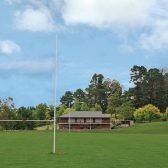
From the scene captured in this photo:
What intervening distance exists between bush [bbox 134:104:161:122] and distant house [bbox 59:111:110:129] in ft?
25.9

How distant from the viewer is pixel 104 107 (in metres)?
152

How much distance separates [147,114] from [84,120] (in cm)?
1606

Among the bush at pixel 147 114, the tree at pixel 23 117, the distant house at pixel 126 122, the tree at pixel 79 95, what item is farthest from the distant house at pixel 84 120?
the tree at pixel 79 95

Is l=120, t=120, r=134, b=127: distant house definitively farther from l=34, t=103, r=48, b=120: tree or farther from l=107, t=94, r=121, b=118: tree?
l=34, t=103, r=48, b=120: tree

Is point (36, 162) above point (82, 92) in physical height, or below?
below

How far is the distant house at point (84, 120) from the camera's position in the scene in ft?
385

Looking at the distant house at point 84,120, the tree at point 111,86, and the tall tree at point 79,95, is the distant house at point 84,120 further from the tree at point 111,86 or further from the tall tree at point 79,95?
the tall tree at point 79,95

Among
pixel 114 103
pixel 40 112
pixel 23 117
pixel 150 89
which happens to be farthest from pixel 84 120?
pixel 150 89


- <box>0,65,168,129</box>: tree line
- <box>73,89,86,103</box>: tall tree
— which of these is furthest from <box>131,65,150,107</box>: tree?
<box>73,89,86,103</box>: tall tree

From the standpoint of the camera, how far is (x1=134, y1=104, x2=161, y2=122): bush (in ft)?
385

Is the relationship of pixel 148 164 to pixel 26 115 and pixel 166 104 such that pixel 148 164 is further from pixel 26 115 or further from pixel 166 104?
pixel 166 104

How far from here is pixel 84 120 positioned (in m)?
119

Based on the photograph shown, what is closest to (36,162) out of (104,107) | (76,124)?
(76,124)

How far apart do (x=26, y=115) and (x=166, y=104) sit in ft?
154
